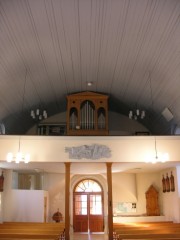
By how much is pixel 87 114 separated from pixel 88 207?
573cm

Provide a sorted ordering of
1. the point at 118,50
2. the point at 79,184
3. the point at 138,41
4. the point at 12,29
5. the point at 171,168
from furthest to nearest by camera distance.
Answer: the point at 79,184, the point at 171,168, the point at 118,50, the point at 138,41, the point at 12,29

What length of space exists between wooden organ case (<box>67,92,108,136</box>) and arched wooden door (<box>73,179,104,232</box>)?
4.89 metres

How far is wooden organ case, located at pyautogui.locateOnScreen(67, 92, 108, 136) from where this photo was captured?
40.2ft

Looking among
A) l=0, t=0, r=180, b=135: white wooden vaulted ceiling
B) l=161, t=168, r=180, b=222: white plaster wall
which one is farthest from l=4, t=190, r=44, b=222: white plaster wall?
l=161, t=168, r=180, b=222: white plaster wall

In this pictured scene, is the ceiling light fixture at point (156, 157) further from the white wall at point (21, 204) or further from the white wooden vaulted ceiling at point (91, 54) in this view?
the white wall at point (21, 204)

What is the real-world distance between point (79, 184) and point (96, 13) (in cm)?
1050

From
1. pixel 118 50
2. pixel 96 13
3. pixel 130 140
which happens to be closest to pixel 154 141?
pixel 130 140

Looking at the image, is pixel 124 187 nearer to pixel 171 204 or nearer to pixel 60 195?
pixel 171 204

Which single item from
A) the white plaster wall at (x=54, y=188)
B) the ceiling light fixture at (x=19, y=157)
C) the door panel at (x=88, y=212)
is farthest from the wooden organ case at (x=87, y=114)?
the door panel at (x=88, y=212)

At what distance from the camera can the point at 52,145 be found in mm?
11211

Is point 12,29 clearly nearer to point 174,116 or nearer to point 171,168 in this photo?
point 174,116

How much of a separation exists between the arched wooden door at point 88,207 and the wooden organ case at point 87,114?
4.89 meters

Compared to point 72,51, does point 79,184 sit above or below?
below

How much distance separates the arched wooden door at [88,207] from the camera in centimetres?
1552
